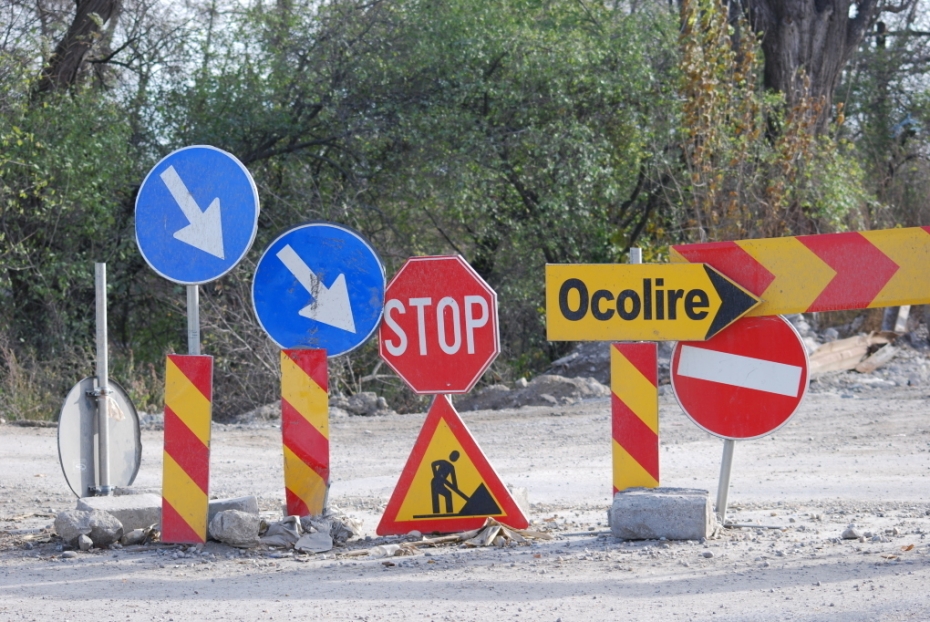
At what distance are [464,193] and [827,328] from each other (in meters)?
7.06

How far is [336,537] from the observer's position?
20.4 feet

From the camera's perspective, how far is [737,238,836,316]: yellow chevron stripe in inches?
235

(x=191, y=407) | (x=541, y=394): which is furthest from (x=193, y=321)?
(x=541, y=394)

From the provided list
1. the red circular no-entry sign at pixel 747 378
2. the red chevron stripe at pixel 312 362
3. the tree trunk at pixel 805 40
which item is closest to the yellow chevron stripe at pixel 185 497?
the red chevron stripe at pixel 312 362

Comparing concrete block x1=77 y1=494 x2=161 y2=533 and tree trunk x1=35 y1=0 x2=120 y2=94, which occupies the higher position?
tree trunk x1=35 y1=0 x2=120 y2=94

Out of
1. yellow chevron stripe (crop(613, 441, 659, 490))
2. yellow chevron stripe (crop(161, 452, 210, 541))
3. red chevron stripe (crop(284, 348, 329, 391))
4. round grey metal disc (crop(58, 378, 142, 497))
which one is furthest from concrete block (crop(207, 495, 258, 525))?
yellow chevron stripe (crop(613, 441, 659, 490))

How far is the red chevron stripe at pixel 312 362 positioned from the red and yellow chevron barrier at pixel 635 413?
1.57m

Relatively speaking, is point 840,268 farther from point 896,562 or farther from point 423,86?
point 423,86

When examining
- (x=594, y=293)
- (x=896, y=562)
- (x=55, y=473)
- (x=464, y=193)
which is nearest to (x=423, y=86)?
(x=464, y=193)

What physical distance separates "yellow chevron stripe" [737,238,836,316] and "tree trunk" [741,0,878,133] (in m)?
17.2

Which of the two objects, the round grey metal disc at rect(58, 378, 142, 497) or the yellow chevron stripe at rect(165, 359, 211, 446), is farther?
the round grey metal disc at rect(58, 378, 142, 497)

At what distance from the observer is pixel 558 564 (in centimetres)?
555

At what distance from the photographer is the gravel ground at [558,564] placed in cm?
475

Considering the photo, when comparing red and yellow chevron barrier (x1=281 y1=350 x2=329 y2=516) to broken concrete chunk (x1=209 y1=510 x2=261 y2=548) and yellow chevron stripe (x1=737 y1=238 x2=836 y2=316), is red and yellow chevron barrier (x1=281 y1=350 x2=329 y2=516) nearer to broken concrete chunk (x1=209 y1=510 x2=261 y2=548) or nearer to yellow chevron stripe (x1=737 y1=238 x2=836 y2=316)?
broken concrete chunk (x1=209 y1=510 x2=261 y2=548)
